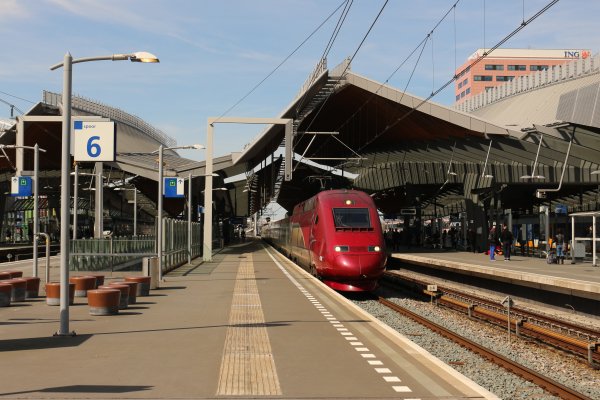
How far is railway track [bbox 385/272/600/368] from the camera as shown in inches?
586

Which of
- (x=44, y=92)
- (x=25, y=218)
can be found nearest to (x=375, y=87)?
(x=44, y=92)

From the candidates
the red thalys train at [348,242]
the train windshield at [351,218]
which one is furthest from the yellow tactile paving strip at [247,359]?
the train windshield at [351,218]

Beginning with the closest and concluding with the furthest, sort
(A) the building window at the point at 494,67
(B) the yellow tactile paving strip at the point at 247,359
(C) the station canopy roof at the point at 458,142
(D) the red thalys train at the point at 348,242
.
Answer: (B) the yellow tactile paving strip at the point at 247,359 < (D) the red thalys train at the point at 348,242 < (C) the station canopy roof at the point at 458,142 < (A) the building window at the point at 494,67

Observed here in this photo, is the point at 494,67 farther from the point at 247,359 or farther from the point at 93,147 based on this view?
the point at 247,359

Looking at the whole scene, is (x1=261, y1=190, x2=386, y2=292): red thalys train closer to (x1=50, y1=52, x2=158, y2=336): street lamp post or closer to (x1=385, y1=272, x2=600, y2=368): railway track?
(x1=385, y1=272, x2=600, y2=368): railway track

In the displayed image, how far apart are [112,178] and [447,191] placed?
33003 mm

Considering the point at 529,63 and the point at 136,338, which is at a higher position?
the point at 529,63

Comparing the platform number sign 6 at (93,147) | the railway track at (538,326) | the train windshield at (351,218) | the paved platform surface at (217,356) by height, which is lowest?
the railway track at (538,326)

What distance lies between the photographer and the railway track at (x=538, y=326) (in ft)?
48.8

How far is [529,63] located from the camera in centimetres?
12900

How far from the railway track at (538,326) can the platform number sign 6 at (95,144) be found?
1139 centimetres

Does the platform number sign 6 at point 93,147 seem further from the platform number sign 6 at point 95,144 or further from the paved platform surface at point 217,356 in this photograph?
the paved platform surface at point 217,356

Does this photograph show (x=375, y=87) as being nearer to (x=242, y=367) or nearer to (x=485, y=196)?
(x=485, y=196)

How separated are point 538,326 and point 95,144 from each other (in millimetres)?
12168
